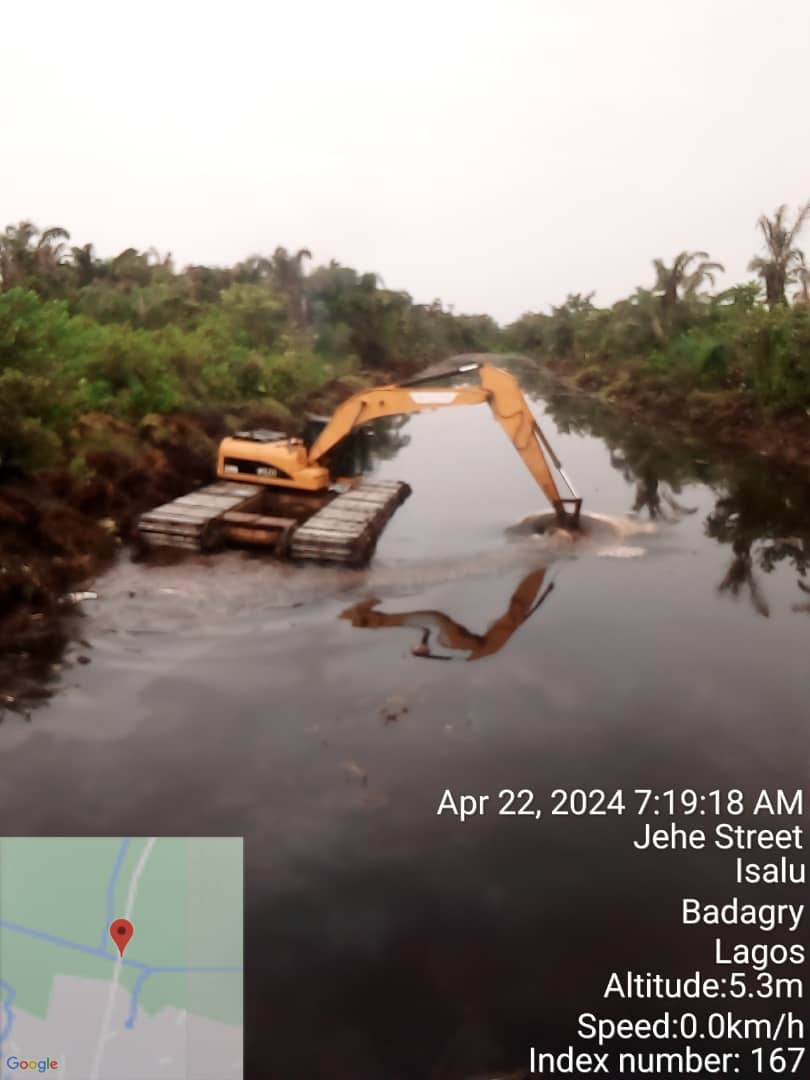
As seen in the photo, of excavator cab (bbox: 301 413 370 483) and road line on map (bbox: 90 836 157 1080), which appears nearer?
road line on map (bbox: 90 836 157 1080)

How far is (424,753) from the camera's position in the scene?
4.48m

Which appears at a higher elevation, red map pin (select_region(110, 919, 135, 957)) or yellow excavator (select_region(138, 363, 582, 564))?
yellow excavator (select_region(138, 363, 582, 564))

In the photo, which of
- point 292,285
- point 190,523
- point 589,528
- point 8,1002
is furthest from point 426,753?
point 292,285

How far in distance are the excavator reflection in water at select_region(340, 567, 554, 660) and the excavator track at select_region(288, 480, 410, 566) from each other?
31.9 inches

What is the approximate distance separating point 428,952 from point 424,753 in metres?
1.27

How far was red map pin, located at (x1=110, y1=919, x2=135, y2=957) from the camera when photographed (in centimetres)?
317

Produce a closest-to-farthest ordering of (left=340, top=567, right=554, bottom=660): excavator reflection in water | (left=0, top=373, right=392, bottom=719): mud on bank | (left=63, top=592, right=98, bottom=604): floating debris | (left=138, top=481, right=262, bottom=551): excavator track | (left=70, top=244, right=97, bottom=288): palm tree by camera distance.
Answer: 1. (left=0, top=373, right=392, bottom=719): mud on bank
2. (left=340, top=567, right=554, bottom=660): excavator reflection in water
3. (left=63, top=592, right=98, bottom=604): floating debris
4. (left=138, top=481, right=262, bottom=551): excavator track
5. (left=70, top=244, right=97, bottom=288): palm tree

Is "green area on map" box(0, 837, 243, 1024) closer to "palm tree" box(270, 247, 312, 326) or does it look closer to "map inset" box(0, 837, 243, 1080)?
"map inset" box(0, 837, 243, 1080)

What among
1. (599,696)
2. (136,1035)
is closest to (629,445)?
(599,696)

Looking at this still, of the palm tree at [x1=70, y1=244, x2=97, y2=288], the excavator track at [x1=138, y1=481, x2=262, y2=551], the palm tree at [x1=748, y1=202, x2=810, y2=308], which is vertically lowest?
the excavator track at [x1=138, y1=481, x2=262, y2=551]

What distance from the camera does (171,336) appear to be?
12.2 m

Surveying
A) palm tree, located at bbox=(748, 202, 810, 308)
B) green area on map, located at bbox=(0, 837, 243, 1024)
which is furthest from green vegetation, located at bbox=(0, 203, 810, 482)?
green area on map, located at bbox=(0, 837, 243, 1024)

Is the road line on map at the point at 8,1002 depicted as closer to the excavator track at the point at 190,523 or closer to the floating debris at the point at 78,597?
the floating debris at the point at 78,597

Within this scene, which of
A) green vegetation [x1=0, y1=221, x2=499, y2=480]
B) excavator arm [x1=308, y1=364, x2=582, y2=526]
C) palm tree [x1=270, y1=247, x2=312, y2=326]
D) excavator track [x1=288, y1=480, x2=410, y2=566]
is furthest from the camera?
palm tree [x1=270, y1=247, x2=312, y2=326]
